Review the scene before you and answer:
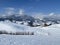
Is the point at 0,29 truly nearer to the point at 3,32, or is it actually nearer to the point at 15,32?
the point at 3,32

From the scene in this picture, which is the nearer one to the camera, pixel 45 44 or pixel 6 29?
pixel 45 44

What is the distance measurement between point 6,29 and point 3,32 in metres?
0.51

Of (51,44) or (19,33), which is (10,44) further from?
(19,33)

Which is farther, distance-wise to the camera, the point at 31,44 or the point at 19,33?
the point at 19,33

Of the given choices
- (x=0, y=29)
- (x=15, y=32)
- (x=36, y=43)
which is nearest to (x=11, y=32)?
(x=15, y=32)

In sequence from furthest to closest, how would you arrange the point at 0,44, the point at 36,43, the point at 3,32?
the point at 3,32 → the point at 36,43 → the point at 0,44

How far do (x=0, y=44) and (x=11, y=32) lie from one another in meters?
3.45

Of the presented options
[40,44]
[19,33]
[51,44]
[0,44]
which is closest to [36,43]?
[40,44]

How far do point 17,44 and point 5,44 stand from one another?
0.55 metres

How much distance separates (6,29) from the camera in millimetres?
10195

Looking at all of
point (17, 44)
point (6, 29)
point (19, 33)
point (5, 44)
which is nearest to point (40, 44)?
point (17, 44)

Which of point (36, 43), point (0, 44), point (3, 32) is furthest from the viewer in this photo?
point (3, 32)

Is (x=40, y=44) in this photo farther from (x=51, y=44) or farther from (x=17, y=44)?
(x=17, y=44)

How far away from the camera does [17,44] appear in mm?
6484
